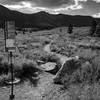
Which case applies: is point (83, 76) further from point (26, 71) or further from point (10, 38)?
point (26, 71)

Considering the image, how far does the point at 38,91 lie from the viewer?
7.38 meters

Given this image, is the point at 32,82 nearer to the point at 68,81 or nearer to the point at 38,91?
the point at 38,91

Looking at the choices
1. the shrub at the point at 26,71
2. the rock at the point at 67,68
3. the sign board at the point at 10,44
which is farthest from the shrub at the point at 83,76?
the sign board at the point at 10,44

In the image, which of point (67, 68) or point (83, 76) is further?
point (67, 68)

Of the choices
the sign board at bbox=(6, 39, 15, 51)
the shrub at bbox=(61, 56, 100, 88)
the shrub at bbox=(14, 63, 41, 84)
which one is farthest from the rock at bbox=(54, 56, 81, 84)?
the sign board at bbox=(6, 39, 15, 51)

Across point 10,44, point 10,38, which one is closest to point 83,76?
point 10,44

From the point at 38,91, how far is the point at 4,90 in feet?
5.30

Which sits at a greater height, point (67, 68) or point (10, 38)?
point (10, 38)

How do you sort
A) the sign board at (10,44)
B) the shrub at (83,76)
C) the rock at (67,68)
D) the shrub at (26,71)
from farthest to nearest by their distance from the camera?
1. the shrub at (26,71)
2. the rock at (67,68)
3. the shrub at (83,76)
4. the sign board at (10,44)

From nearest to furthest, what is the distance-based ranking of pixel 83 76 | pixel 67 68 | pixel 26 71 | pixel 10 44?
pixel 10 44
pixel 83 76
pixel 67 68
pixel 26 71

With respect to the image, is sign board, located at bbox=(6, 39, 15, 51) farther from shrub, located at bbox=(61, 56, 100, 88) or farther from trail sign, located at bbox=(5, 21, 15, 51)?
shrub, located at bbox=(61, 56, 100, 88)

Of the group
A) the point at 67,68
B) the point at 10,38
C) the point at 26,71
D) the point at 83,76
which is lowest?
the point at 26,71

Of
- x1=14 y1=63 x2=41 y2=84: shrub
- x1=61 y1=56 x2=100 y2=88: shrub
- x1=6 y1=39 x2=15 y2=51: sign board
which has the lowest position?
x1=14 y1=63 x2=41 y2=84: shrub

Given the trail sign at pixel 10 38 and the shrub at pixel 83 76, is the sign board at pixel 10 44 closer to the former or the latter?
the trail sign at pixel 10 38
